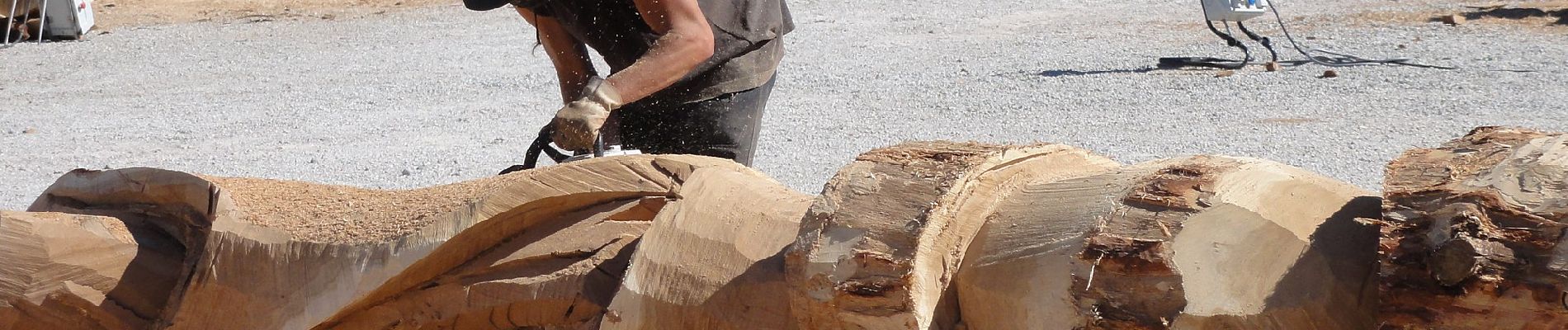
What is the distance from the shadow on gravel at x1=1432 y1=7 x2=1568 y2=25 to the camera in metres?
6.99

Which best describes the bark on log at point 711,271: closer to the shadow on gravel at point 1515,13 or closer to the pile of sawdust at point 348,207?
the pile of sawdust at point 348,207

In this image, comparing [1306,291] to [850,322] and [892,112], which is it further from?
[892,112]

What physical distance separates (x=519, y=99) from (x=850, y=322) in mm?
5155

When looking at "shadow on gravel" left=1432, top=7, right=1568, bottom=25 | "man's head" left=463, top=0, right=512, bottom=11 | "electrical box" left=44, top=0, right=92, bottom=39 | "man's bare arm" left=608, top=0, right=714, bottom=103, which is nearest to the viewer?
"man's bare arm" left=608, top=0, right=714, bottom=103

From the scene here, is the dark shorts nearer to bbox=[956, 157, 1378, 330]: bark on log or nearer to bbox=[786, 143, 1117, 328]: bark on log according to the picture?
bbox=[786, 143, 1117, 328]: bark on log

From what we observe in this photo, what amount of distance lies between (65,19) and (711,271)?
8.70 meters

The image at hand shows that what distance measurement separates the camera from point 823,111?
219 inches

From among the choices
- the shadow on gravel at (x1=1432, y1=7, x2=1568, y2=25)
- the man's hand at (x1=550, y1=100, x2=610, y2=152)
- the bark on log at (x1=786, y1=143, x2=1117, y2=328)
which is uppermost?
the bark on log at (x1=786, y1=143, x2=1117, y2=328)

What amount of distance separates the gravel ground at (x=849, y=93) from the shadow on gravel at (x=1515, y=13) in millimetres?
195

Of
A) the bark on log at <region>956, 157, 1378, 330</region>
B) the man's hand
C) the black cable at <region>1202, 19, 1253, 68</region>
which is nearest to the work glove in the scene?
the man's hand

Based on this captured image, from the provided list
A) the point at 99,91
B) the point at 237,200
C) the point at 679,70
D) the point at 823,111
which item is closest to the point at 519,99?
the point at 823,111

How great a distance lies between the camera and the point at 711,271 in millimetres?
1250

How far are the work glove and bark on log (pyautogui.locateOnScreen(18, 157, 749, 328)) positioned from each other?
0.46 meters

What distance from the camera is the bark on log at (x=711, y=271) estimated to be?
1228 mm
